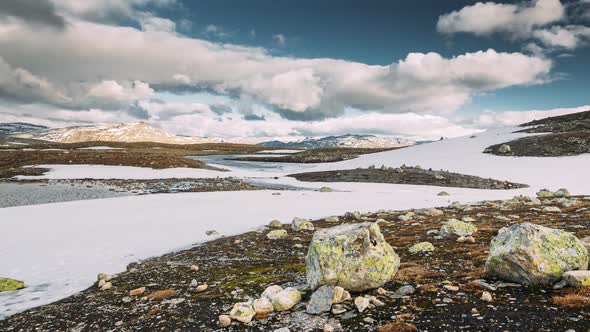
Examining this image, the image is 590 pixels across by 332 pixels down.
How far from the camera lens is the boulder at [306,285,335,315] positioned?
8.82 m

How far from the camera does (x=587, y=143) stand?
192 ft

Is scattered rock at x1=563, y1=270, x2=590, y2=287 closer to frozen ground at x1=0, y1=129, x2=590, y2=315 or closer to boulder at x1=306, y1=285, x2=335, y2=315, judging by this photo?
boulder at x1=306, y1=285, x2=335, y2=315

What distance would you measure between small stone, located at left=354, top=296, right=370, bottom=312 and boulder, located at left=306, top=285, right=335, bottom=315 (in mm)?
661

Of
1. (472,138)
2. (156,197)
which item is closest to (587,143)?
(472,138)

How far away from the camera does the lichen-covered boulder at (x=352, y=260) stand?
966 centimetres

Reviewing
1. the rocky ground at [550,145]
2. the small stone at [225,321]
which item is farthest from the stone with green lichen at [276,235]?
the rocky ground at [550,145]

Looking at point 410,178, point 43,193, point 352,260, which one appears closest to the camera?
point 352,260

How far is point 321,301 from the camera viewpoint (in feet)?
29.4

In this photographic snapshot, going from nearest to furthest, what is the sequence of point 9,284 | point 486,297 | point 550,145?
1. point 486,297
2. point 9,284
3. point 550,145

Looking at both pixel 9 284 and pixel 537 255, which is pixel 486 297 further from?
pixel 9 284

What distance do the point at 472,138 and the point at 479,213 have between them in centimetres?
6476

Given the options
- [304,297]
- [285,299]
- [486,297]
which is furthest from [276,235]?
[486,297]

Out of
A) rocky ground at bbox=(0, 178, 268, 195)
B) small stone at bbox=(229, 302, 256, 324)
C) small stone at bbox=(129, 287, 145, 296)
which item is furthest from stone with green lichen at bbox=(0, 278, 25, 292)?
rocky ground at bbox=(0, 178, 268, 195)

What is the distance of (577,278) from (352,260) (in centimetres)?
565
